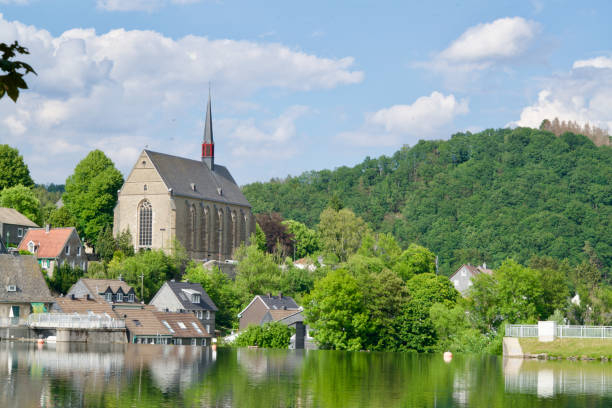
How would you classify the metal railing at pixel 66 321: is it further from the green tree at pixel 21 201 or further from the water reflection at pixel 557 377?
the water reflection at pixel 557 377

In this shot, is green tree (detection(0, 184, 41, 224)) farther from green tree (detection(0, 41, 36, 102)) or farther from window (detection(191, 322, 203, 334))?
green tree (detection(0, 41, 36, 102))

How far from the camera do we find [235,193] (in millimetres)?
135375

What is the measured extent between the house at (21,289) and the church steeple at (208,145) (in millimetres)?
56777

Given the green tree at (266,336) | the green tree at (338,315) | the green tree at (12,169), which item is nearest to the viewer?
the green tree at (338,315)

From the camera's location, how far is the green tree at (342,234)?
143125mm

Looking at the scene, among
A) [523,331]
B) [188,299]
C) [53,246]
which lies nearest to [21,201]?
[53,246]

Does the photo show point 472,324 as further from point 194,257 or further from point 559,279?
point 194,257

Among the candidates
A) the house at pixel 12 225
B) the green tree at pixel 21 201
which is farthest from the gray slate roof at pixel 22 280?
the green tree at pixel 21 201

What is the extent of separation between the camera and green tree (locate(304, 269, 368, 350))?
79250mm

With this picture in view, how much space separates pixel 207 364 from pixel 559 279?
2137 inches

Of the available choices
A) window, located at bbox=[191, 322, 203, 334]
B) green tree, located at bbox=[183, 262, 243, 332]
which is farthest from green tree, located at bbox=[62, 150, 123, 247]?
window, located at bbox=[191, 322, 203, 334]

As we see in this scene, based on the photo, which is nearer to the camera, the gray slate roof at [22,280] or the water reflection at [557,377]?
the water reflection at [557,377]

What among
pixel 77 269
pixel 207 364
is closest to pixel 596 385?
pixel 207 364

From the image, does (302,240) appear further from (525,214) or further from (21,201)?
(21,201)
